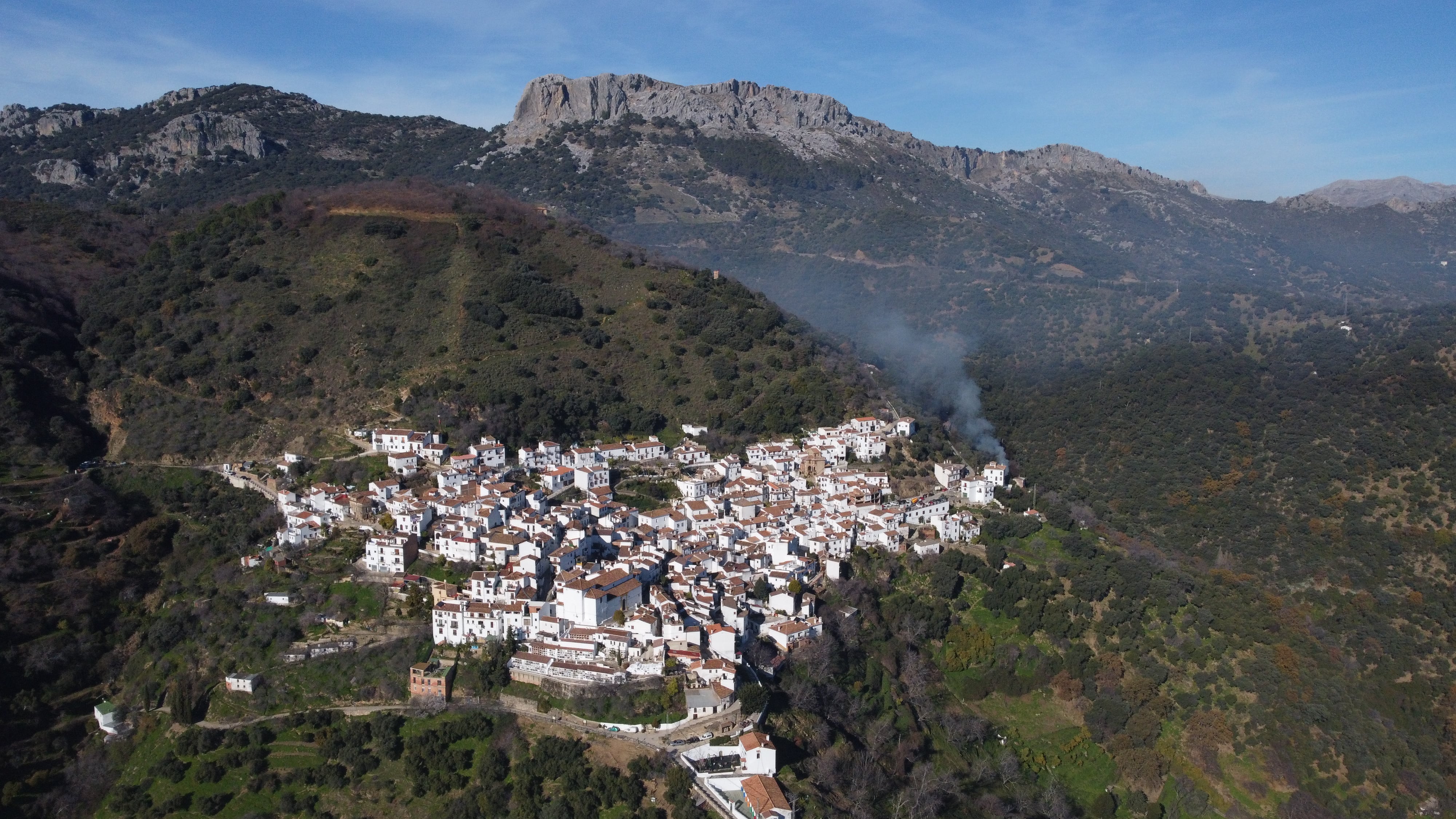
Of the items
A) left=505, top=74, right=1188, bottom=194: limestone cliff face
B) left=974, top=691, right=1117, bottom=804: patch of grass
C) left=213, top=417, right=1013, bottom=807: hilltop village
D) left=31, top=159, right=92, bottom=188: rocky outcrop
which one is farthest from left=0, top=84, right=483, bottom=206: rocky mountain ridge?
left=974, top=691, right=1117, bottom=804: patch of grass

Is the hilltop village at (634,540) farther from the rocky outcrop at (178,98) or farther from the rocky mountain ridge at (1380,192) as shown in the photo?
the rocky mountain ridge at (1380,192)

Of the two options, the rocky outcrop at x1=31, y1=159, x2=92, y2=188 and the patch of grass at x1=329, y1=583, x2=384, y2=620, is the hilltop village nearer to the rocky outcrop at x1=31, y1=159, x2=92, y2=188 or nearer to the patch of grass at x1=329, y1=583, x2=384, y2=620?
the patch of grass at x1=329, y1=583, x2=384, y2=620

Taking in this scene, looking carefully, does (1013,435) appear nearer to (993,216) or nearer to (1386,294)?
(1386,294)

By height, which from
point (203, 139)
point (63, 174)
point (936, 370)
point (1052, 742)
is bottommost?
point (1052, 742)

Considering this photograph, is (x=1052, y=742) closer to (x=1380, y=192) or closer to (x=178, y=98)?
(x=178, y=98)

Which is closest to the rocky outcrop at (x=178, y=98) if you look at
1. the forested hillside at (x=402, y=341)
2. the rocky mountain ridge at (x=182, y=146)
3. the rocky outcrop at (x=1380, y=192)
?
the rocky mountain ridge at (x=182, y=146)

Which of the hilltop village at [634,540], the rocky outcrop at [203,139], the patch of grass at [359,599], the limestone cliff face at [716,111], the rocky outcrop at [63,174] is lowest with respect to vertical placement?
the patch of grass at [359,599]

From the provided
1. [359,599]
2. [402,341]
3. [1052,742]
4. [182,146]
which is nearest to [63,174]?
[182,146]

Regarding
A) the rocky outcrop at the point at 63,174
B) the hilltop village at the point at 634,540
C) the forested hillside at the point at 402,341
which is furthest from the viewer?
the rocky outcrop at the point at 63,174
